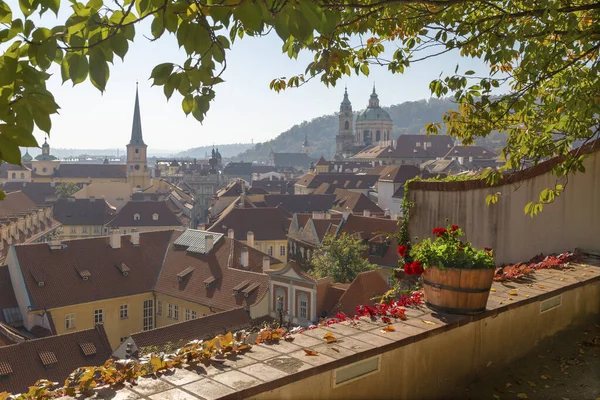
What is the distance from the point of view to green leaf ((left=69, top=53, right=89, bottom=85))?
245 centimetres

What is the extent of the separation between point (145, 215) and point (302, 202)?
1749 centimetres

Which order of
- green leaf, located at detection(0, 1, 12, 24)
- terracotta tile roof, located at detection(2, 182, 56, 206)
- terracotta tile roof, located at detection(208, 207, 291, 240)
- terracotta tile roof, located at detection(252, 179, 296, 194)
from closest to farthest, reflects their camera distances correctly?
1. green leaf, located at detection(0, 1, 12, 24)
2. terracotta tile roof, located at detection(208, 207, 291, 240)
3. terracotta tile roof, located at detection(2, 182, 56, 206)
4. terracotta tile roof, located at detection(252, 179, 296, 194)

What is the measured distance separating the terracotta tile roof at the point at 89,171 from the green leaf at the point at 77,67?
365ft

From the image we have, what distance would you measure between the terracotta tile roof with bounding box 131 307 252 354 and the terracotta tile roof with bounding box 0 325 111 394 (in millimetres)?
1492

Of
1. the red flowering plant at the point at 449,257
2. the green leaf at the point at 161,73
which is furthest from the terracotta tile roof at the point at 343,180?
the green leaf at the point at 161,73

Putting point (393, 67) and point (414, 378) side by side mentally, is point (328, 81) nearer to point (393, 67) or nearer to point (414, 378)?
point (393, 67)

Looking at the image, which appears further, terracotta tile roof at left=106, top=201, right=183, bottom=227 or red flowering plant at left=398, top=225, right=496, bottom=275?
terracotta tile roof at left=106, top=201, right=183, bottom=227

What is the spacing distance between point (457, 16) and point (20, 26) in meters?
5.36

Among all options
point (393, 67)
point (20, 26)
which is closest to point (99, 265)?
point (393, 67)

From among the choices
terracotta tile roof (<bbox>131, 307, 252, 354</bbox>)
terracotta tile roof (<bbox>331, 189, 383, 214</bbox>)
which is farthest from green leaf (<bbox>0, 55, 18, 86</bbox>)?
terracotta tile roof (<bbox>331, 189, 383, 214</bbox>)

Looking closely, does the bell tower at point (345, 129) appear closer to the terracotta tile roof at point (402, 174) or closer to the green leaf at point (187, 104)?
the terracotta tile roof at point (402, 174)

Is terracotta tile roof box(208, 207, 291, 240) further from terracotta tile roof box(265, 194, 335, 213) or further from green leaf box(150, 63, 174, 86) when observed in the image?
green leaf box(150, 63, 174, 86)

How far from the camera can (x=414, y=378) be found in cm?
436

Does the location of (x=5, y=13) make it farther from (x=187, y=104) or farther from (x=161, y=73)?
(x=187, y=104)
